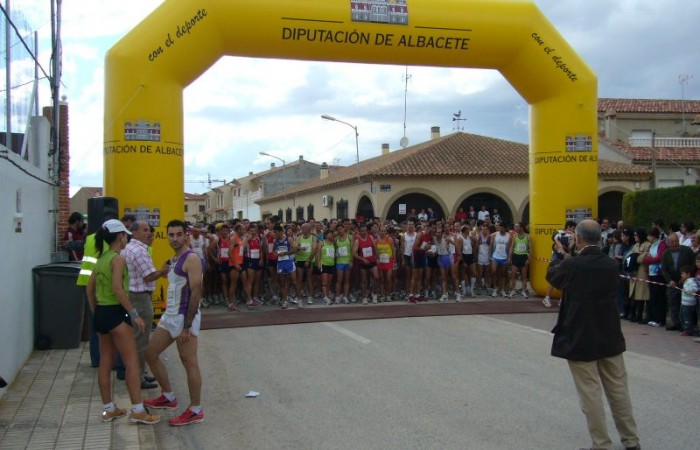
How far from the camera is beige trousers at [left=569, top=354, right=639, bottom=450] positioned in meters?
4.91

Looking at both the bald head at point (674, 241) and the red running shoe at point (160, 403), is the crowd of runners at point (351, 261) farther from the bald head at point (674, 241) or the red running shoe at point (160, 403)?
the red running shoe at point (160, 403)

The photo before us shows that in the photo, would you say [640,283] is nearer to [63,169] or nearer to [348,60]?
[348,60]

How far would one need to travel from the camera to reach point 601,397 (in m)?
5.01

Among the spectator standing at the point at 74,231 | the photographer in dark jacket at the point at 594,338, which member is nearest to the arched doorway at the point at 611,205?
the spectator standing at the point at 74,231

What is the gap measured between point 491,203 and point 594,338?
Answer: 2848 centimetres

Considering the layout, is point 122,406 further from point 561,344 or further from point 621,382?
point 621,382

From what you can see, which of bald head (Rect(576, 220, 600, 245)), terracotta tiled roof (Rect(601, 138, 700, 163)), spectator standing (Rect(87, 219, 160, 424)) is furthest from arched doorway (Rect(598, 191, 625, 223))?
spectator standing (Rect(87, 219, 160, 424))

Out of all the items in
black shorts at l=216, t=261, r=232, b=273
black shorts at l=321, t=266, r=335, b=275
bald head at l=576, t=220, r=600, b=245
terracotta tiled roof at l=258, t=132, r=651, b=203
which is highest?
terracotta tiled roof at l=258, t=132, r=651, b=203

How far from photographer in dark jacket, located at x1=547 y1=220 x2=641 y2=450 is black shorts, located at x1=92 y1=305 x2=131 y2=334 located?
3968 millimetres

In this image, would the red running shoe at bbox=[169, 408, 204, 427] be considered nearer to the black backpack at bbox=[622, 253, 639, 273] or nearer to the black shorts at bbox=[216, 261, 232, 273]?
the black shorts at bbox=[216, 261, 232, 273]

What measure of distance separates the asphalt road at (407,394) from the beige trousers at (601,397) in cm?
31

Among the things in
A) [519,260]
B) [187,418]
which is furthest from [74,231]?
[519,260]

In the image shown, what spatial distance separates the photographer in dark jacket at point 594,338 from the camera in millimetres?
4996

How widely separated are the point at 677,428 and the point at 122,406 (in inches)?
204
